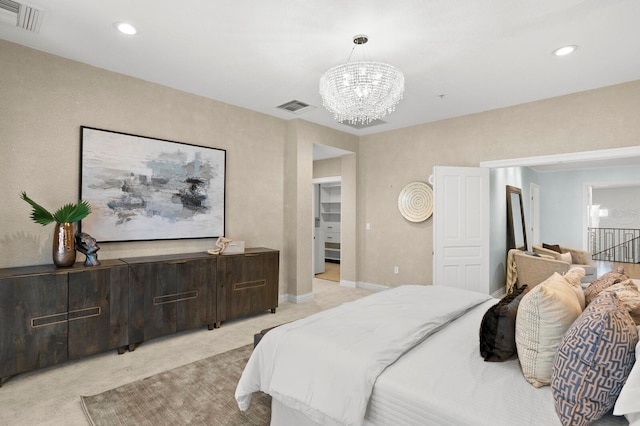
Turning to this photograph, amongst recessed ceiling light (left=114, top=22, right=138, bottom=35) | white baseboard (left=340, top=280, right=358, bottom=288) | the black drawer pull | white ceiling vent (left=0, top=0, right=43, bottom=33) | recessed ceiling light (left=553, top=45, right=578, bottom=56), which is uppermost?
white ceiling vent (left=0, top=0, right=43, bottom=33)

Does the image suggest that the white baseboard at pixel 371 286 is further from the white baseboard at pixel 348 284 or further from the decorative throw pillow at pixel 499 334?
the decorative throw pillow at pixel 499 334

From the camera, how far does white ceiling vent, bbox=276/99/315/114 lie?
14.0ft

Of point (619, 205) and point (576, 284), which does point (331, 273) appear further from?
point (619, 205)

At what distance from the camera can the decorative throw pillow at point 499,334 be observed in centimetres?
156

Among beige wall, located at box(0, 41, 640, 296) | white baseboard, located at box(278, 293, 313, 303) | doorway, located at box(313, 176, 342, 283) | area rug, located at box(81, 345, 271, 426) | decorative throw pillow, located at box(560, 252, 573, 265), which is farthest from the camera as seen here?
doorway, located at box(313, 176, 342, 283)

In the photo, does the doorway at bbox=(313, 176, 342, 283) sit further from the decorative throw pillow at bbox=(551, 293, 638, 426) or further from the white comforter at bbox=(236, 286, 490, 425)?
the decorative throw pillow at bbox=(551, 293, 638, 426)

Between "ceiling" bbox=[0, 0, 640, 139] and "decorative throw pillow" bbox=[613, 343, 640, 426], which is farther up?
"ceiling" bbox=[0, 0, 640, 139]

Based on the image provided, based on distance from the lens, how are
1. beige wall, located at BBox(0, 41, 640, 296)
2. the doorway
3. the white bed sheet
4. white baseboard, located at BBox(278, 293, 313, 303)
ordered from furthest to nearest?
the doorway → white baseboard, located at BBox(278, 293, 313, 303) → beige wall, located at BBox(0, 41, 640, 296) → the white bed sheet

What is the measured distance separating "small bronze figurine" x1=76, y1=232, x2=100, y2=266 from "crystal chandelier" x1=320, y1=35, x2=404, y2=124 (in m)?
2.45

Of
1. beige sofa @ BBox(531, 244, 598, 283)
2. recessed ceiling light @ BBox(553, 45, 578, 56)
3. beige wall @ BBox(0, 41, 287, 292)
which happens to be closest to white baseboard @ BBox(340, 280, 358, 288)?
beige wall @ BBox(0, 41, 287, 292)

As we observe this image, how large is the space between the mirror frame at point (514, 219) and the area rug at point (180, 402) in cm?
538

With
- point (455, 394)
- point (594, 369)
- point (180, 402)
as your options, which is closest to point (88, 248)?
point (180, 402)

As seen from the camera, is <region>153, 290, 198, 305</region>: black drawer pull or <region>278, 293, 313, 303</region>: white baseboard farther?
<region>278, 293, 313, 303</region>: white baseboard

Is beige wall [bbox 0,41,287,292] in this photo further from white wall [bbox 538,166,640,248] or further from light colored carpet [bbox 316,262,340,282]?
white wall [bbox 538,166,640,248]
